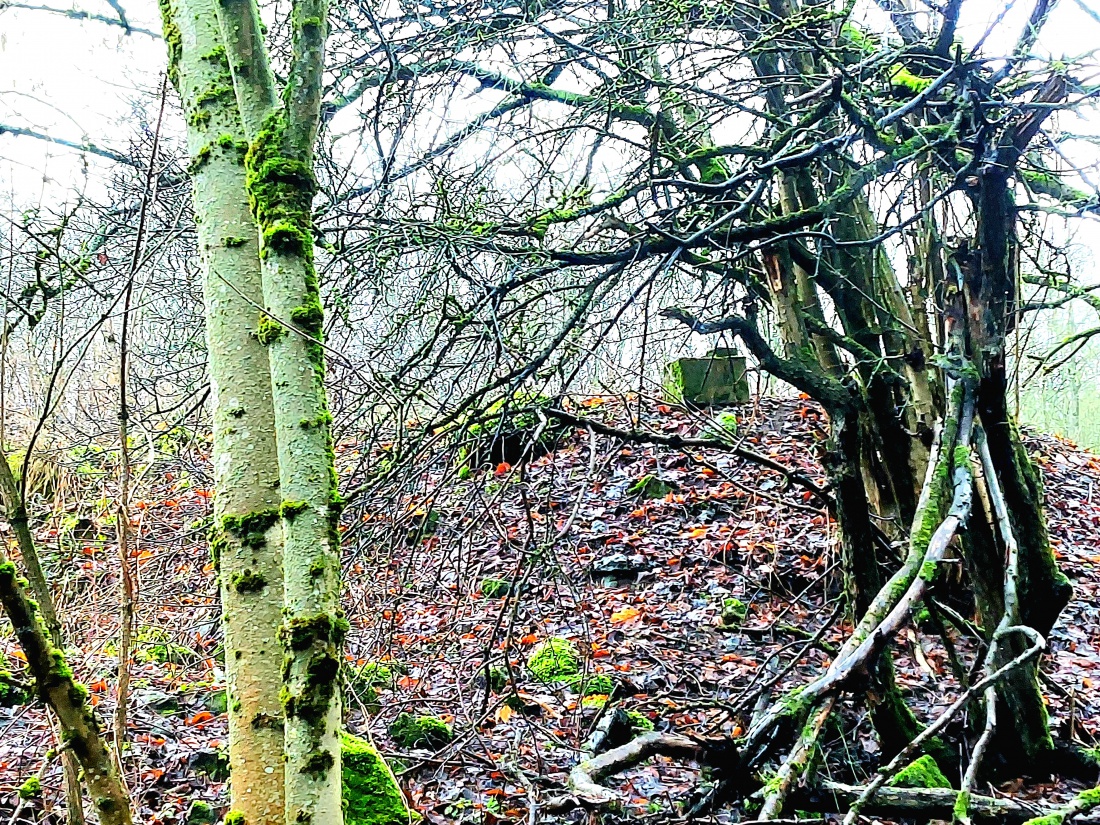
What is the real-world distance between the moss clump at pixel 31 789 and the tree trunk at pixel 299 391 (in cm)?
288

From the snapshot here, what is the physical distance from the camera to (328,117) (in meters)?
4.76

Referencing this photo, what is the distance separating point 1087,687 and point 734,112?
4257mm

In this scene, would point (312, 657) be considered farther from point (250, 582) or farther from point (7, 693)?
point (7, 693)

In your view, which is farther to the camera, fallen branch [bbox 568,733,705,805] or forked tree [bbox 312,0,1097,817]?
forked tree [bbox 312,0,1097,817]

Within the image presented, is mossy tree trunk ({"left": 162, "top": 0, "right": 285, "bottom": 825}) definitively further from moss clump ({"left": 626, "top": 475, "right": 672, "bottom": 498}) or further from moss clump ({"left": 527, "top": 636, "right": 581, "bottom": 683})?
moss clump ({"left": 626, "top": 475, "right": 672, "bottom": 498})

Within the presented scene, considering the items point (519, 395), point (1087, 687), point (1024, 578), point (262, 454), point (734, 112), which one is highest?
point (734, 112)

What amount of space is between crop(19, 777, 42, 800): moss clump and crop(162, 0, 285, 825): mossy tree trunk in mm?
2337

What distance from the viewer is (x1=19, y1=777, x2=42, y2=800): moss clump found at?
3937 mm

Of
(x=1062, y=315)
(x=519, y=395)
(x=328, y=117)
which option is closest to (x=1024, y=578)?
(x=519, y=395)

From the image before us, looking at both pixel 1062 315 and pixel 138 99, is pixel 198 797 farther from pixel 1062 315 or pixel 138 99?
pixel 1062 315

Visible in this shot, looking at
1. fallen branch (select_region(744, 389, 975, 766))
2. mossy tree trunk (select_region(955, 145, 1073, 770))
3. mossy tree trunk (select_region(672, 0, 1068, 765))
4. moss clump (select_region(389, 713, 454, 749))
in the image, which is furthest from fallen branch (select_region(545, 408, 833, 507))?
moss clump (select_region(389, 713, 454, 749))

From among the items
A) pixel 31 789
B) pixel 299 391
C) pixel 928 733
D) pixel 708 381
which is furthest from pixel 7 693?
pixel 708 381

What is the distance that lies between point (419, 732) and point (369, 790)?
1351mm

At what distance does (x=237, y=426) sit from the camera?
243cm
